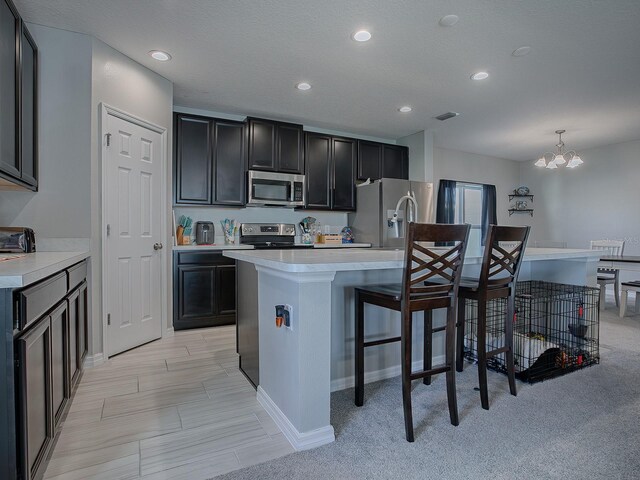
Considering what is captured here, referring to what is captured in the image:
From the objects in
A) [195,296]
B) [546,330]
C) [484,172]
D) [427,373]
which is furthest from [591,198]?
[195,296]

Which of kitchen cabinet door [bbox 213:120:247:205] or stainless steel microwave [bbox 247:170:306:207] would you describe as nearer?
kitchen cabinet door [bbox 213:120:247:205]

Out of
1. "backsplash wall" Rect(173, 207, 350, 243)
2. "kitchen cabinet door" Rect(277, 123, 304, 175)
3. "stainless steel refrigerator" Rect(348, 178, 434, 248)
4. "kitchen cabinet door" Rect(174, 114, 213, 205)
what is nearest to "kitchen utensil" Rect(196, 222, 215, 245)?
"backsplash wall" Rect(173, 207, 350, 243)

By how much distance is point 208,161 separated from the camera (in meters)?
4.11

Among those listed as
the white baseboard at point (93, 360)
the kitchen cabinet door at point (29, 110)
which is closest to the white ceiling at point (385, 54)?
the kitchen cabinet door at point (29, 110)

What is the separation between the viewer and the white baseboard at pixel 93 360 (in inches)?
104

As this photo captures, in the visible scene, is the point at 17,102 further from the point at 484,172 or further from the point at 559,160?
the point at 484,172

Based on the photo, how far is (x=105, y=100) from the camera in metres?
2.77

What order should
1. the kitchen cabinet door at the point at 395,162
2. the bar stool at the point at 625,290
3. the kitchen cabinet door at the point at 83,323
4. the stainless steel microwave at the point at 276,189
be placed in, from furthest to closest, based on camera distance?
the kitchen cabinet door at the point at 395,162, the stainless steel microwave at the point at 276,189, the bar stool at the point at 625,290, the kitchen cabinet door at the point at 83,323

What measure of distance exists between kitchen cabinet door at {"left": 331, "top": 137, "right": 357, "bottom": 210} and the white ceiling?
0.39 metres

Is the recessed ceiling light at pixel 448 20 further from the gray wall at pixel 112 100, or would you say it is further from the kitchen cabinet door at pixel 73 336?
the kitchen cabinet door at pixel 73 336

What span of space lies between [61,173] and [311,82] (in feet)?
7.61

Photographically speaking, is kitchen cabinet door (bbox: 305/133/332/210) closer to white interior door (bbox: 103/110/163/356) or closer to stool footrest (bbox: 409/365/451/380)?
white interior door (bbox: 103/110/163/356)

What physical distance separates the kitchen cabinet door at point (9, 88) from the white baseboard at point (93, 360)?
138cm

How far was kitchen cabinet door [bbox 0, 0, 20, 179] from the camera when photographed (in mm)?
1931
